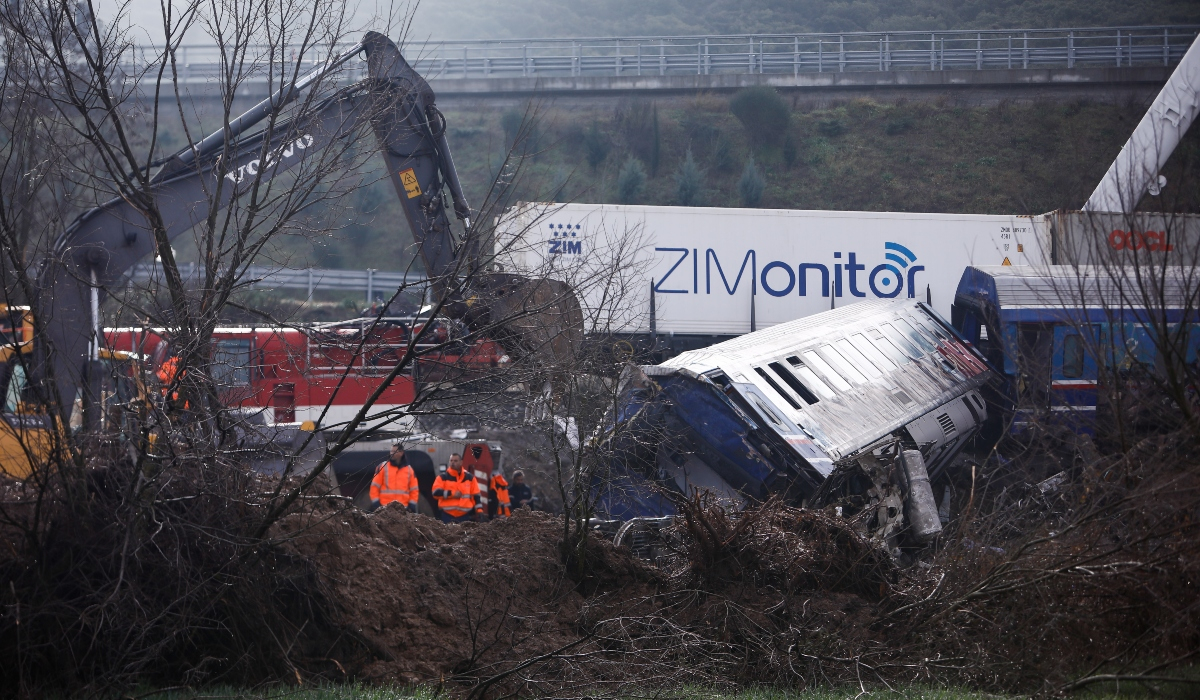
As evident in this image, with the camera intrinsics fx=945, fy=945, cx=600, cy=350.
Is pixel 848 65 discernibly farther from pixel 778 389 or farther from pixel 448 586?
pixel 448 586

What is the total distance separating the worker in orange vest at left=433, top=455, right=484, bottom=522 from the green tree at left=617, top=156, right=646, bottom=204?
24.9 metres

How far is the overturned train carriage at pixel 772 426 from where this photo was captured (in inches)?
380

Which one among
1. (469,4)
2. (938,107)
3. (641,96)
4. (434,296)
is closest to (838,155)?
(938,107)

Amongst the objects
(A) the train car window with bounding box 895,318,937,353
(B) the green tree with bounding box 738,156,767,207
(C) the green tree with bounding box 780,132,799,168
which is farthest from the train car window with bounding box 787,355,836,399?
(C) the green tree with bounding box 780,132,799,168

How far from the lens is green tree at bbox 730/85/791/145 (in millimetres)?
40375

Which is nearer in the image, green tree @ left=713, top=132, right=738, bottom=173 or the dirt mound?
the dirt mound

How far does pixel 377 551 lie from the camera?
Answer: 7.85m

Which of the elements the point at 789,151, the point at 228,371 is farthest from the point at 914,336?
the point at 789,151

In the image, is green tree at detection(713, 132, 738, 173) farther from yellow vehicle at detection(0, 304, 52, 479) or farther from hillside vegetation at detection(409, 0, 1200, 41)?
yellow vehicle at detection(0, 304, 52, 479)

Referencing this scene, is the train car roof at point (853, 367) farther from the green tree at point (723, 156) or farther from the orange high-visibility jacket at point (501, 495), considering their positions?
the green tree at point (723, 156)

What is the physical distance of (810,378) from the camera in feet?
39.6

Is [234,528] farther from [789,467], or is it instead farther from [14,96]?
[789,467]

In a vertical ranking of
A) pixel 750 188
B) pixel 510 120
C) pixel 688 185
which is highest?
pixel 510 120

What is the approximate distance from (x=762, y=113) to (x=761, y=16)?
2500 centimetres
